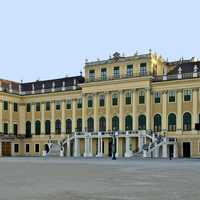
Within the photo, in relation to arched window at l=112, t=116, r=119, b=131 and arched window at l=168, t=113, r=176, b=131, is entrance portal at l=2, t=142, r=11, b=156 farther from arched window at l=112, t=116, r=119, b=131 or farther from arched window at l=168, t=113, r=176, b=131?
→ arched window at l=168, t=113, r=176, b=131

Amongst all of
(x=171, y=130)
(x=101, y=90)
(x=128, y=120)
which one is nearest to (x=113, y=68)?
(x=101, y=90)

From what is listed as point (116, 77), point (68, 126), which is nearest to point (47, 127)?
point (68, 126)

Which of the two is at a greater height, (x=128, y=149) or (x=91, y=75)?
(x=91, y=75)

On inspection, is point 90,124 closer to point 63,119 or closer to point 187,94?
point 63,119

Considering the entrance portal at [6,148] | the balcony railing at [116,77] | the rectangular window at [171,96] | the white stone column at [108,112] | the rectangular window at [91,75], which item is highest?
the rectangular window at [91,75]

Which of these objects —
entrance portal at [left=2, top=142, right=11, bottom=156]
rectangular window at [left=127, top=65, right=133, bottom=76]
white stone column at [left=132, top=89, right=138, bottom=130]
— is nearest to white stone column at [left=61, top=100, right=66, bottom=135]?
entrance portal at [left=2, top=142, right=11, bottom=156]

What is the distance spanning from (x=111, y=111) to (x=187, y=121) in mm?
13158

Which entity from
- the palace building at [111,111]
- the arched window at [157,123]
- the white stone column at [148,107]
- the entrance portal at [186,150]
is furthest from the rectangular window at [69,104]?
the entrance portal at [186,150]

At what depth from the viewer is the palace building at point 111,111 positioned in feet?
209

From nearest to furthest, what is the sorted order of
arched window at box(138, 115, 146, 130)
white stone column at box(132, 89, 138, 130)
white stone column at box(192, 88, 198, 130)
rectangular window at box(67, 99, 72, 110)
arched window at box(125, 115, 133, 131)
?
white stone column at box(192, 88, 198, 130), arched window at box(138, 115, 146, 130), white stone column at box(132, 89, 138, 130), arched window at box(125, 115, 133, 131), rectangular window at box(67, 99, 72, 110)

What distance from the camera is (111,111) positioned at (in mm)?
70562

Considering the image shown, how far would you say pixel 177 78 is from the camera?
65.3 metres

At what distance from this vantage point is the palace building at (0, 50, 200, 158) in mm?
63812

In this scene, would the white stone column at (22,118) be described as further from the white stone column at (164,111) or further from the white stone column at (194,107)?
the white stone column at (194,107)
